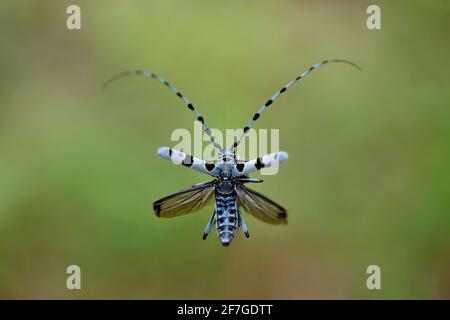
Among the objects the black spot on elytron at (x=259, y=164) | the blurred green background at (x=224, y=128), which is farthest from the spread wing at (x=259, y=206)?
the blurred green background at (x=224, y=128)

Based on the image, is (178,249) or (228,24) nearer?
(178,249)

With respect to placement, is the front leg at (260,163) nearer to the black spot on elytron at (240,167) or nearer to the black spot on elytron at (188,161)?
the black spot on elytron at (240,167)

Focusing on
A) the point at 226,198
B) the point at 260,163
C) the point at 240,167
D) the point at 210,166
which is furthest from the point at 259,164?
the point at 226,198

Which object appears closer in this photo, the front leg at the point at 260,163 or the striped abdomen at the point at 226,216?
the front leg at the point at 260,163

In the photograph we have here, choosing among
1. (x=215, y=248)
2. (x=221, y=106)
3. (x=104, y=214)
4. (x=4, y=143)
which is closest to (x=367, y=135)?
(x=221, y=106)

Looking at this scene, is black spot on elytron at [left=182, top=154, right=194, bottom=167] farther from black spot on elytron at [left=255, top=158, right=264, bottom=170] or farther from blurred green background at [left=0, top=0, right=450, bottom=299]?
blurred green background at [left=0, top=0, right=450, bottom=299]

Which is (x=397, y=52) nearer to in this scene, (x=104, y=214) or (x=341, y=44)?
(x=341, y=44)
